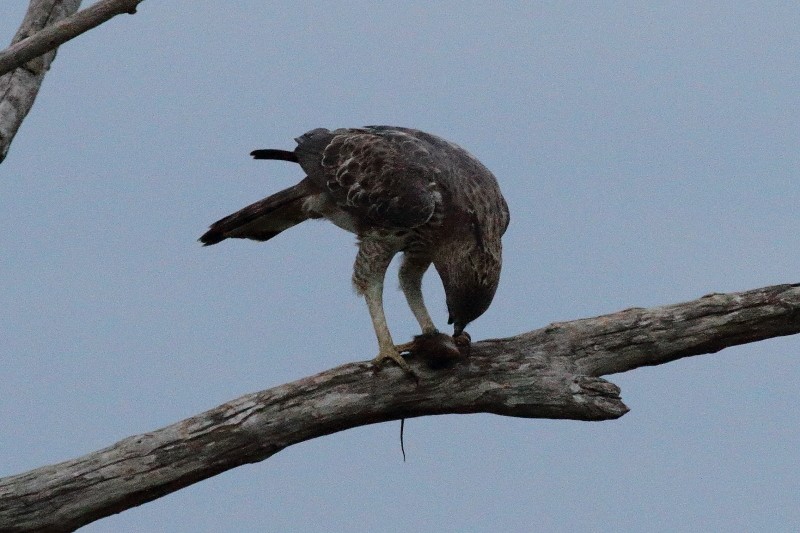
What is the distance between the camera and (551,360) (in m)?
6.06

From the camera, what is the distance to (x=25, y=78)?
7098mm

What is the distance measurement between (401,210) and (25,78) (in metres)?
2.40

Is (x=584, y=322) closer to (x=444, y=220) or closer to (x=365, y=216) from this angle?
(x=444, y=220)

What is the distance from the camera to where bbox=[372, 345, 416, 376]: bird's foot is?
616 centimetres

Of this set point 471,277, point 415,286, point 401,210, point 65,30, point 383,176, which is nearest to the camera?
point 65,30

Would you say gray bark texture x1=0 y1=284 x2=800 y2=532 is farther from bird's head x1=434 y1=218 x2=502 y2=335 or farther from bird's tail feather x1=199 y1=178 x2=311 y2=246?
bird's tail feather x1=199 y1=178 x2=311 y2=246

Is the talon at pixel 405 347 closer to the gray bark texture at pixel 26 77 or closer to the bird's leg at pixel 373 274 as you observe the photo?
the bird's leg at pixel 373 274

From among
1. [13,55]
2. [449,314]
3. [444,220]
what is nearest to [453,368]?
[449,314]

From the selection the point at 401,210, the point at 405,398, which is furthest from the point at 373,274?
the point at 405,398

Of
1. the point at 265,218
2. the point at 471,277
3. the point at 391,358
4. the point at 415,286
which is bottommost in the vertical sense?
the point at 391,358

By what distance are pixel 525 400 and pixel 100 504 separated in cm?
209

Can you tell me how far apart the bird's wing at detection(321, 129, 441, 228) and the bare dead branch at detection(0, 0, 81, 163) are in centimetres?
175

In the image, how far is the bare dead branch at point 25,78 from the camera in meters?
6.91

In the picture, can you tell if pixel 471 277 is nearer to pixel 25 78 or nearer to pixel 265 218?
pixel 265 218
